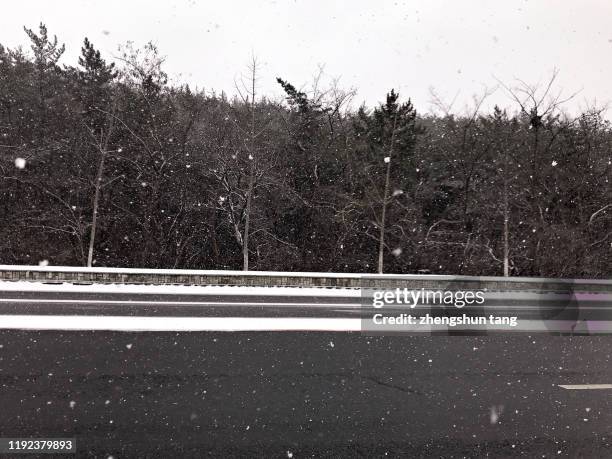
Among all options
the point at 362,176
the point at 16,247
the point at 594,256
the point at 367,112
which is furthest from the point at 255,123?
the point at 594,256

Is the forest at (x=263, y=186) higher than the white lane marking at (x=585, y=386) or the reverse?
higher

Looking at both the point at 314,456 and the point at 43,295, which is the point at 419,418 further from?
the point at 43,295

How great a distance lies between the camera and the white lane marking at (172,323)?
26.7 ft

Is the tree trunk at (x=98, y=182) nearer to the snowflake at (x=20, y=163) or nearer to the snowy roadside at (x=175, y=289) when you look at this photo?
the snowflake at (x=20, y=163)

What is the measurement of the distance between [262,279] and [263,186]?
8238mm

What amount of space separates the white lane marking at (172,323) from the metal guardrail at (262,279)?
280 inches

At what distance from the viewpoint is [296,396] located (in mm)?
5031

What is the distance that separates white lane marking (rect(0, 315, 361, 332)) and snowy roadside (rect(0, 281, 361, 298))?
464cm

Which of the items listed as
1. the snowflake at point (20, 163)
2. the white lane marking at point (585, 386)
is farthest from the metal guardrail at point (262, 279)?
the white lane marking at point (585, 386)

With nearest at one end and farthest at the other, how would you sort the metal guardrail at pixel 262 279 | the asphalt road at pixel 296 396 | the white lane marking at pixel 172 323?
the asphalt road at pixel 296 396 < the white lane marking at pixel 172 323 < the metal guardrail at pixel 262 279

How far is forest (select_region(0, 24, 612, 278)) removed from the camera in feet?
78.6

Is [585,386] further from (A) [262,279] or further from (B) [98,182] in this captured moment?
(B) [98,182]

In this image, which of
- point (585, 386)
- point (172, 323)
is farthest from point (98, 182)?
point (585, 386)

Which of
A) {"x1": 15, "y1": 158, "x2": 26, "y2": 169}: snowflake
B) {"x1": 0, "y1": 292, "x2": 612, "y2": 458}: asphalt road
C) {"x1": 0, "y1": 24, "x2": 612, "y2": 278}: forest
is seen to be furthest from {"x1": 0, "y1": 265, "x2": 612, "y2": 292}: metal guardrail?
{"x1": 15, "y1": 158, "x2": 26, "y2": 169}: snowflake
